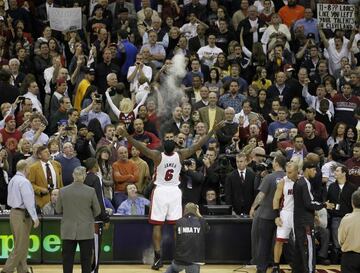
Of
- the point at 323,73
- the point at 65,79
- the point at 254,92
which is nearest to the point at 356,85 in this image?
the point at 323,73

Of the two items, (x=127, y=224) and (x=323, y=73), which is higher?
(x=323, y=73)

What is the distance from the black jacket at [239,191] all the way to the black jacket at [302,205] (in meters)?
2.18

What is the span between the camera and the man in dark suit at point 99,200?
19625 millimetres

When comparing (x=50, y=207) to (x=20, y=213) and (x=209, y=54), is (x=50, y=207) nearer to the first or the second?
(x=20, y=213)

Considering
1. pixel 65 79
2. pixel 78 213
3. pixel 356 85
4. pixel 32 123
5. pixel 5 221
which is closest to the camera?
pixel 78 213

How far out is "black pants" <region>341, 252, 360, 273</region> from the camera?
17234 mm

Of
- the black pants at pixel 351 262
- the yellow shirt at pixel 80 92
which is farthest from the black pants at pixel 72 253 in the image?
the yellow shirt at pixel 80 92

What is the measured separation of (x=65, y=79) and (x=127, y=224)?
185 inches

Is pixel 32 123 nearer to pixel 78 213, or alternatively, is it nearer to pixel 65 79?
pixel 65 79

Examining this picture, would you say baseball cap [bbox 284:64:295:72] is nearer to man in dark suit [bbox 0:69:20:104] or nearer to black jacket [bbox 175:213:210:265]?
man in dark suit [bbox 0:69:20:104]

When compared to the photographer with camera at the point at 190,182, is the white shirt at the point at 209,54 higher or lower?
higher

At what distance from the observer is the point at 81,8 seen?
28125mm

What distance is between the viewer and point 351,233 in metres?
17.2

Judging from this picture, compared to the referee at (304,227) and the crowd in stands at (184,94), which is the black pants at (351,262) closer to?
the referee at (304,227)
